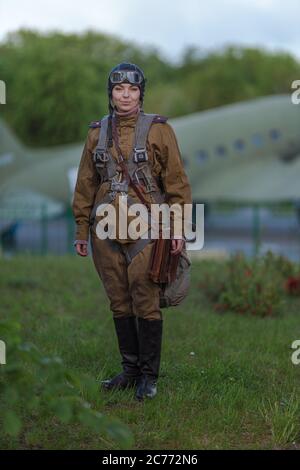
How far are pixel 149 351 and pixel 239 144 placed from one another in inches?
705

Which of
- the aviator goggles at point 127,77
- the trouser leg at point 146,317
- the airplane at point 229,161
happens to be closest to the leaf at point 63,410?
the trouser leg at point 146,317

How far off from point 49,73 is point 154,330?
31571 mm

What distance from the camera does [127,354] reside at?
479 cm

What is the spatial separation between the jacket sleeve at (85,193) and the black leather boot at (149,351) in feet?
2.43

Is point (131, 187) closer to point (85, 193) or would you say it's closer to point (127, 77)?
point (85, 193)

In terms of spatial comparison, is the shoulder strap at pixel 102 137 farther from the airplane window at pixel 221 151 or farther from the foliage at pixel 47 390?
the airplane window at pixel 221 151

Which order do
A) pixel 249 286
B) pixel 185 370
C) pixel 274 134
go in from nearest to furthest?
pixel 185 370
pixel 249 286
pixel 274 134

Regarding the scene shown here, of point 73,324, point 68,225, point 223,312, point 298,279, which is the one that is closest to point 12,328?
point 73,324

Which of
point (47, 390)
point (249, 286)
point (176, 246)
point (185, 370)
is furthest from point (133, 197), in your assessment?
point (249, 286)

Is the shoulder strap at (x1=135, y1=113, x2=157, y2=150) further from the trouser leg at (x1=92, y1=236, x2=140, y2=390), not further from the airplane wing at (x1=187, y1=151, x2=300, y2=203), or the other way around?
the airplane wing at (x1=187, y1=151, x2=300, y2=203)

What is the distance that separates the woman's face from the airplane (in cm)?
1642

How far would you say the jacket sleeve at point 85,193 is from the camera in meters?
4.63

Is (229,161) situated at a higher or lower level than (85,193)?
higher

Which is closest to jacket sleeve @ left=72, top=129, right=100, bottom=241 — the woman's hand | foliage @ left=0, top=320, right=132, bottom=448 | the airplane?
the woman's hand
